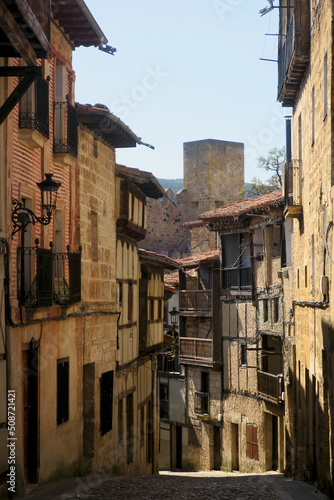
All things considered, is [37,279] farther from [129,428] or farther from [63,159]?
[129,428]

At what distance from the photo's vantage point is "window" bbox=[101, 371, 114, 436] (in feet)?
54.9

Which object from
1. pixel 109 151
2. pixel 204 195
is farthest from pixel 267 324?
pixel 204 195

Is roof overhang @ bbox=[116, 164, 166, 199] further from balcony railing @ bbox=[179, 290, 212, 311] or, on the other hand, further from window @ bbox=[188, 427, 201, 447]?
window @ bbox=[188, 427, 201, 447]

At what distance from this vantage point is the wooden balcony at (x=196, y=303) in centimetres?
3033

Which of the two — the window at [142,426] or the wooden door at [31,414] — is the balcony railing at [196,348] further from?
the wooden door at [31,414]

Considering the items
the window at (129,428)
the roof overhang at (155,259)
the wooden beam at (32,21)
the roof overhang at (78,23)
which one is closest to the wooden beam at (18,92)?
the wooden beam at (32,21)

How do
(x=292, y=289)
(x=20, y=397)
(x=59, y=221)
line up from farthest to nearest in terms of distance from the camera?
(x=292, y=289)
(x=59, y=221)
(x=20, y=397)

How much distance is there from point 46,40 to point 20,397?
5516 mm

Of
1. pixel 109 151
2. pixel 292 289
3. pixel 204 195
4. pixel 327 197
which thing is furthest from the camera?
pixel 204 195

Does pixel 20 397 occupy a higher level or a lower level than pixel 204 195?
lower

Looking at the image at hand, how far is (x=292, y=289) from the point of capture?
2116cm

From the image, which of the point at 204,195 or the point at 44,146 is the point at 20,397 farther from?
the point at 204,195

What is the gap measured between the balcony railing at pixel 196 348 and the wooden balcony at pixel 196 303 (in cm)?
111

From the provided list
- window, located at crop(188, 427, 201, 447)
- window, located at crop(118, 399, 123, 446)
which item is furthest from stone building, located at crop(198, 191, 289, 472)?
window, located at crop(118, 399, 123, 446)
